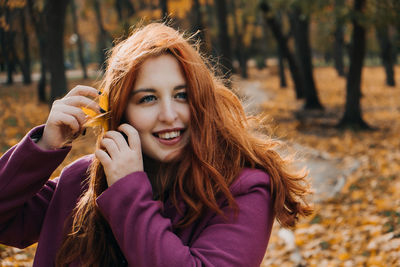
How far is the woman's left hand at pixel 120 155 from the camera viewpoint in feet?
5.25

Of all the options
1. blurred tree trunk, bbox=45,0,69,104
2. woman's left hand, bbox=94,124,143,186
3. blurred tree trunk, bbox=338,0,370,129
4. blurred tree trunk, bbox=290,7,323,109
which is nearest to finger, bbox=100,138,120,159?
woman's left hand, bbox=94,124,143,186

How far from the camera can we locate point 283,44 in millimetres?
16656

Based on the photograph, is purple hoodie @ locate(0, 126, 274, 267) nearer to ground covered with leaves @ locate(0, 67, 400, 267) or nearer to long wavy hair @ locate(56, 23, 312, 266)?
long wavy hair @ locate(56, 23, 312, 266)

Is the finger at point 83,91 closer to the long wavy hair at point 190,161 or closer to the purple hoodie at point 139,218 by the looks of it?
the long wavy hair at point 190,161

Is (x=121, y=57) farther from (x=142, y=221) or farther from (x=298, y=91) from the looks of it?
(x=298, y=91)

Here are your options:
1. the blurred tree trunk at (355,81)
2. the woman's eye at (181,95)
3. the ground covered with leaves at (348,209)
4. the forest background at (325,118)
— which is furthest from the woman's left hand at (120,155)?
the blurred tree trunk at (355,81)

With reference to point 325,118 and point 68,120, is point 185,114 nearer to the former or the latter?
point 68,120

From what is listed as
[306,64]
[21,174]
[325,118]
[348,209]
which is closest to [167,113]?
[21,174]

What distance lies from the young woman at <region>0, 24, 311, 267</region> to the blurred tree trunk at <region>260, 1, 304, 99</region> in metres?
14.2

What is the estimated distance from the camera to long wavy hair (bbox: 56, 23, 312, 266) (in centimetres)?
170

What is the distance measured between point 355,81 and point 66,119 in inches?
443

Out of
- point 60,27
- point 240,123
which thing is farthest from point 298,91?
point 240,123

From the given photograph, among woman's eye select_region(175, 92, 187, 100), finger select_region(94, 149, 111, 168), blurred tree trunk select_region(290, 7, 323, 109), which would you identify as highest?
woman's eye select_region(175, 92, 187, 100)

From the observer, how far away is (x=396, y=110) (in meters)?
15.5
